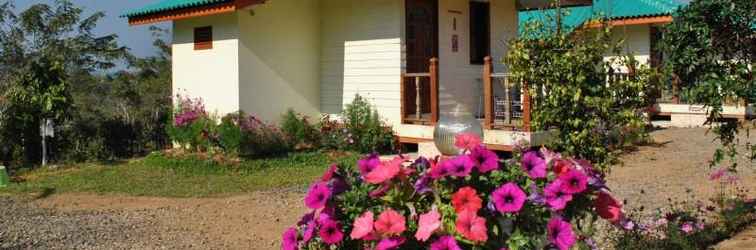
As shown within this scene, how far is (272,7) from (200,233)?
658cm

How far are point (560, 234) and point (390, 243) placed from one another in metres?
0.73

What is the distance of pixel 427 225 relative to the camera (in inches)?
123

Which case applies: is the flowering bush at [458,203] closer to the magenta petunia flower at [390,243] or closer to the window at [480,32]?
the magenta petunia flower at [390,243]

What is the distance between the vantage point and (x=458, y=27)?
1384cm

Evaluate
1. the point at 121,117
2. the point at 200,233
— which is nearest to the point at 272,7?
the point at 121,117

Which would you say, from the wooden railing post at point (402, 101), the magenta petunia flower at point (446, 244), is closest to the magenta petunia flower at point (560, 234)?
the magenta petunia flower at point (446, 244)

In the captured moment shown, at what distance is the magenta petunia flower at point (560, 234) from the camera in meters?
3.13

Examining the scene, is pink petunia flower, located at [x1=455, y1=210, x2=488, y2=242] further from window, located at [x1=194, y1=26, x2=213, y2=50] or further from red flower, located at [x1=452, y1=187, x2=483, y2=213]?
window, located at [x1=194, y1=26, x2=213, y2=50]

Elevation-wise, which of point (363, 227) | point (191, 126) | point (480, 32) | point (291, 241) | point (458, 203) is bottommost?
point (291, 241)

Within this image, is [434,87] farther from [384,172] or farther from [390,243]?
[390,243]

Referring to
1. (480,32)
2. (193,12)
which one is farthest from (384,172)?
(480,32)

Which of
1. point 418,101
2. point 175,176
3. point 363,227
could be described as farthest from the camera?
point 418,101

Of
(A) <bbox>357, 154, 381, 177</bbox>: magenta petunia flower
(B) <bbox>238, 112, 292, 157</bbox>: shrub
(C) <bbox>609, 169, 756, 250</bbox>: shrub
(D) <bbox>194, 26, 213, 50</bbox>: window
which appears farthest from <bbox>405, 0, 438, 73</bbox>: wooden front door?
(A) <bbox>357, 154, 381, 177</bbox>: magenta petunia flower

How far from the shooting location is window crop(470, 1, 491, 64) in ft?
47.0
